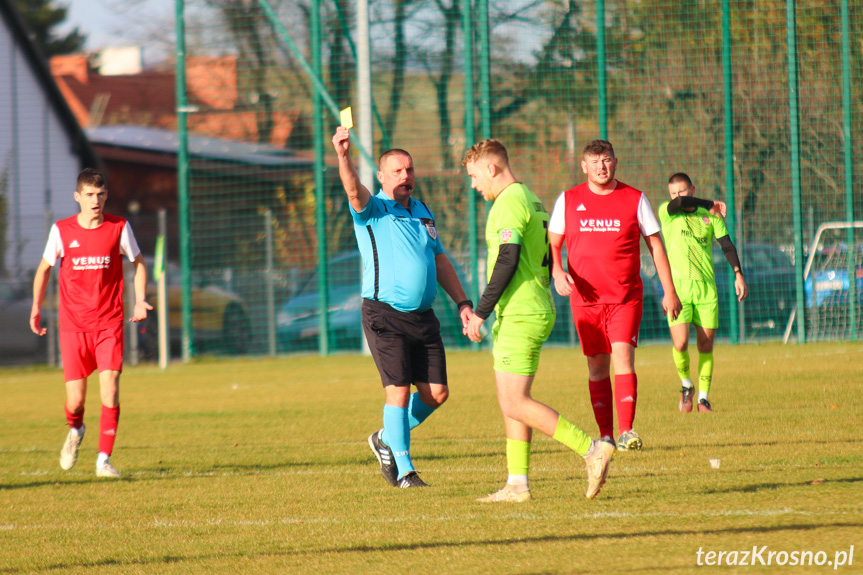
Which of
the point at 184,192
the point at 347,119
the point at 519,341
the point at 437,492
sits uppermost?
the point at 184,192

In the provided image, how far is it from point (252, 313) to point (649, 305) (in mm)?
7324

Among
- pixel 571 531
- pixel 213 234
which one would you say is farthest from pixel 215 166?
pixel 571 531

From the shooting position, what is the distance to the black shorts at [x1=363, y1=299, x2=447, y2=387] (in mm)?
6551

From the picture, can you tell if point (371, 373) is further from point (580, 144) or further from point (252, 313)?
point (580, 144)

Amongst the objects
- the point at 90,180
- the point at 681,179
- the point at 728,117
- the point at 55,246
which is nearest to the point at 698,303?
the point at 681,179

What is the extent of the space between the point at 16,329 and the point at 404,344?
50.1ft

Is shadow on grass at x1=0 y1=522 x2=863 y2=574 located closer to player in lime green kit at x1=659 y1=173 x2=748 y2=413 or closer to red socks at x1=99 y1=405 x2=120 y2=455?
red socks at x1=99 y1=405 x2=120 y2=455

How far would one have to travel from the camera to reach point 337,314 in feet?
64.2

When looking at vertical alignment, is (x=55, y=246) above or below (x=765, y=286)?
above

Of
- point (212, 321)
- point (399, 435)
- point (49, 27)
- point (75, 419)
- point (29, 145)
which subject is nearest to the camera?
point (399, 435)

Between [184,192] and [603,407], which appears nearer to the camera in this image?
[603,407]

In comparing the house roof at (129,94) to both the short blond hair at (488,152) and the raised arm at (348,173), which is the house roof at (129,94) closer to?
the raised arm at (348,173)

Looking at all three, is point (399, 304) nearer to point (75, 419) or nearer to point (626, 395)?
point (626, 395)

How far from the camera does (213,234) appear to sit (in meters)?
20.3
